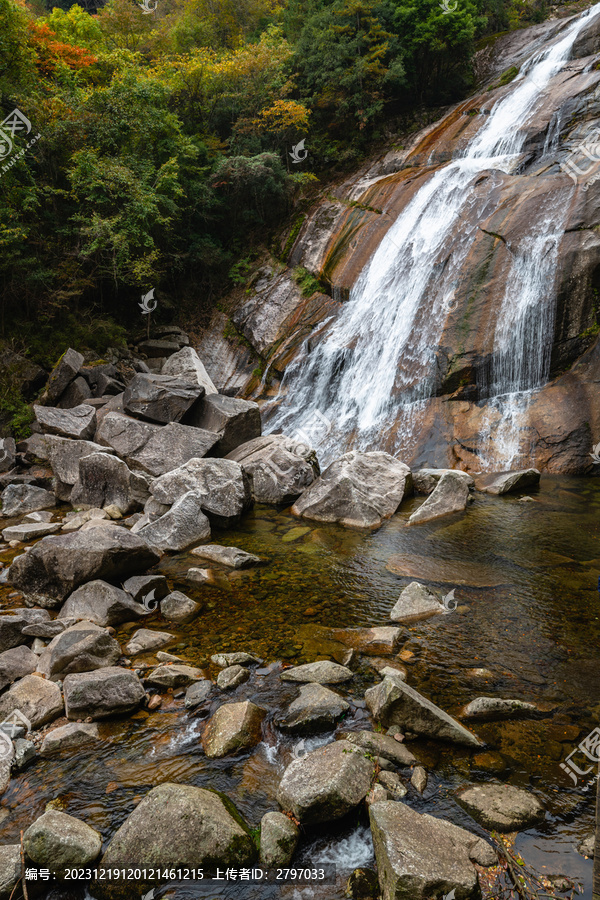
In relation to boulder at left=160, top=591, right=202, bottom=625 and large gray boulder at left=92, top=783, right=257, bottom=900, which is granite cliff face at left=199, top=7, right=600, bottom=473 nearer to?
boulder at left=160, top=591, right=202, bottom=625

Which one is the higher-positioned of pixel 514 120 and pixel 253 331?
pixel 514 120

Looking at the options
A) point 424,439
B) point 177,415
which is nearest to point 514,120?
point 424,439

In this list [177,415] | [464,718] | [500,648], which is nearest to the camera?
[464,718]

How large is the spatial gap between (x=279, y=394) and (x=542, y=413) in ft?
26.5

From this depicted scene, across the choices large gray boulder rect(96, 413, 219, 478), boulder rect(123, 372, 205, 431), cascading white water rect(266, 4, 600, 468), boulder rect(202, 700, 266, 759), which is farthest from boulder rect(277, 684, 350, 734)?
boulder rect(123, 372, 205, 431)

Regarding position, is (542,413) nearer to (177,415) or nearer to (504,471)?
(504,471)

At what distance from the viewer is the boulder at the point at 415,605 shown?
5699mm

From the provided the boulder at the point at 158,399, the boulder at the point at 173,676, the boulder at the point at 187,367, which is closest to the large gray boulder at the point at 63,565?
the boulder at the point at 173,676

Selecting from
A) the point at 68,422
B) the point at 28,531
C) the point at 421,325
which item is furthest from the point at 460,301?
the point at 28,531

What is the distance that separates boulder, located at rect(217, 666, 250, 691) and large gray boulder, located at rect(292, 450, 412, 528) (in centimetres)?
472

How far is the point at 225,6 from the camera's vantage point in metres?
27.8

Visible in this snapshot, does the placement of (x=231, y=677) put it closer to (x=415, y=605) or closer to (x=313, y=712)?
(x=313, y=712)

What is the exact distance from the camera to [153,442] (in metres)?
11.1

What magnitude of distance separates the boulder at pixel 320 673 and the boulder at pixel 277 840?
1.52 meters
